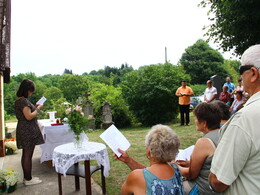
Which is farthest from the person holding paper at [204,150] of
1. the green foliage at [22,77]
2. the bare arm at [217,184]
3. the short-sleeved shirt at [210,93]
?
the green foliage at [22,77]

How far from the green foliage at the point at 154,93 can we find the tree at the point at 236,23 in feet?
13.6

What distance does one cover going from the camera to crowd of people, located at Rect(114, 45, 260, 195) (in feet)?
3.96

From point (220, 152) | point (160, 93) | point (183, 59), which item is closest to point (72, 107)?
point (220, 152)

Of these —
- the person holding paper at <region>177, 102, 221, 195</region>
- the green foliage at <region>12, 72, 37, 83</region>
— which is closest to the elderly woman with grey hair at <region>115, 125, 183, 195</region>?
the person holding paper at <region>177, 102, 221, 195</region>

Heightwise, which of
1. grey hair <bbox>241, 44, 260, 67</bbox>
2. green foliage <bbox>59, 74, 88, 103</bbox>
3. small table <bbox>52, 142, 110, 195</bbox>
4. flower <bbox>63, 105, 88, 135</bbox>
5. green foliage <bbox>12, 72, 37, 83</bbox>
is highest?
green foliage <bbox>12, 72, 37, 83</bbox>

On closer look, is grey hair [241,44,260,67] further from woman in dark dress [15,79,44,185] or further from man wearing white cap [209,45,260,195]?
woman in dark dress [15,79,44,185]

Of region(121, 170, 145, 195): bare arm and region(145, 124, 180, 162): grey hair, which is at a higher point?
region(145, 124, 180, 162): grey hair

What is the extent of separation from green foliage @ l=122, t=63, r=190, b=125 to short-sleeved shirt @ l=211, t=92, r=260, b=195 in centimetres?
1132

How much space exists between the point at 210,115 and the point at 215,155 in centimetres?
118

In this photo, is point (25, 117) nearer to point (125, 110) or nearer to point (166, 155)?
point (166, 155)

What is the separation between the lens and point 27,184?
4578 mm

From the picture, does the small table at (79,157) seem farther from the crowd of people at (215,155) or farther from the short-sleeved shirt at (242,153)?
the short-sleeved shirt at (242,153)

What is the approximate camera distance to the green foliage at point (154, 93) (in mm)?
12812

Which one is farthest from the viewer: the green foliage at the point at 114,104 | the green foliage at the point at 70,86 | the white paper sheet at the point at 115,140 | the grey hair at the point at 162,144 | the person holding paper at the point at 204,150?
the green foliage at the point at 70,86
